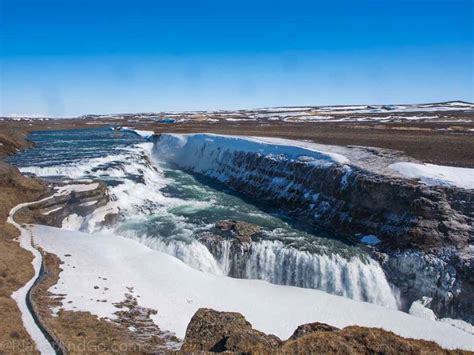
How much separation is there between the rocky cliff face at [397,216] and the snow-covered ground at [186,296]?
7.85ft

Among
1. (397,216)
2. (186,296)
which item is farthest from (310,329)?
(397,216)

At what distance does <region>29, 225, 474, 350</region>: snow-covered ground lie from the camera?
1380 cm

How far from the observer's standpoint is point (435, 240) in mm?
18844

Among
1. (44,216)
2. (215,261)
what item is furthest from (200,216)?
(44,216)

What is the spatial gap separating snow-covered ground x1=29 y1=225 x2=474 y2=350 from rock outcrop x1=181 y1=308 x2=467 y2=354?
3446 mm

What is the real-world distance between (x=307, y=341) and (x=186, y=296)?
9080 mm

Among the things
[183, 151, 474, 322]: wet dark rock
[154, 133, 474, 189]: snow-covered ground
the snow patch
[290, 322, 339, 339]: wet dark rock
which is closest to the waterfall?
[183, 151, 474, 322]: wet dark rock

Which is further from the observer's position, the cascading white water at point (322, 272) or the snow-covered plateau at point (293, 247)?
the cascading white water at point (322, 272)

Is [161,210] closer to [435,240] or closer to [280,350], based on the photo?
[435,240]

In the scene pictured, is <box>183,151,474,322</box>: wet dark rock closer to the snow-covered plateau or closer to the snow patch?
the snow-covered plateau

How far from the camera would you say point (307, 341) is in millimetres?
7164

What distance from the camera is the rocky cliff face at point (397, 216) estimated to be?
1744 cm

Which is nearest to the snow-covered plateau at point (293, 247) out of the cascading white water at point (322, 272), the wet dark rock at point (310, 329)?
the cascading white water at point (322, 272)

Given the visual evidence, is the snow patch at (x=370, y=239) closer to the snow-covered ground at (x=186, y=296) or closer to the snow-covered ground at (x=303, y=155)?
the snow-covered ground at (x=186, y=296)
